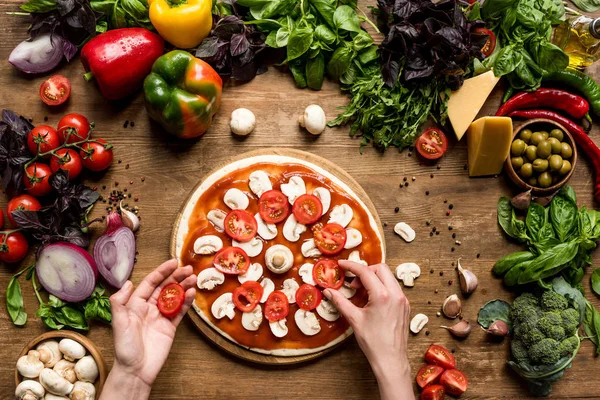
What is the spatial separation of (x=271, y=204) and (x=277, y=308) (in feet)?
2.02

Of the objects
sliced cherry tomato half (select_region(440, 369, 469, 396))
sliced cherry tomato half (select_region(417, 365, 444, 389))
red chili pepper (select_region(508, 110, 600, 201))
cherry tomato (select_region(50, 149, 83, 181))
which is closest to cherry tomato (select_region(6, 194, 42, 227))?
cherry tomato (select_region(50, 149, 83, 181))

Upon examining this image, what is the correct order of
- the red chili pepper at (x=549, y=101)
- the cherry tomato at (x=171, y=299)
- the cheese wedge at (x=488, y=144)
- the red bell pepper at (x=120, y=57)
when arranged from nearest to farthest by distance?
the cherry tomato at (x=171, y=299), the red bell pepper at (x=120, y=57), the cheese wedge at (x=488, y=144), the red chili pepper at (x=549, y=101)

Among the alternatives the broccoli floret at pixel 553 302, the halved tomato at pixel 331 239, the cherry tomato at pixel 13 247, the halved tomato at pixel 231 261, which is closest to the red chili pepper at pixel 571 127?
the broccoli floret at pixel 553 302

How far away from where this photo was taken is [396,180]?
3512 millimetres

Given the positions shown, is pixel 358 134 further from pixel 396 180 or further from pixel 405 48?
pixel 405 48

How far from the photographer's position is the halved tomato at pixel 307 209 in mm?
3236

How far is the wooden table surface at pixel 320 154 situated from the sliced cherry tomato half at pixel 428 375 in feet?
0.21

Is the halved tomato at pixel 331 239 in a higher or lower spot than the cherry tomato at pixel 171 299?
higher

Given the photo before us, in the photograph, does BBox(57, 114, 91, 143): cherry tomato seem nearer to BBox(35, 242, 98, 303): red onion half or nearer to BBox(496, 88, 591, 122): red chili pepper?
BBox(35, 242, 98, 303): red onion half

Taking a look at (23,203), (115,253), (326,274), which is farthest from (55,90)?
(326,274)

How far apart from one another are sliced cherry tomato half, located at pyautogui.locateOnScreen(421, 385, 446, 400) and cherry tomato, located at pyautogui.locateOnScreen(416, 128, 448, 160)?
1.43m

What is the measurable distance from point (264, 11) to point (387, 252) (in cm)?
168

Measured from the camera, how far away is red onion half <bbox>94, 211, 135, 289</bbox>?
127 inches

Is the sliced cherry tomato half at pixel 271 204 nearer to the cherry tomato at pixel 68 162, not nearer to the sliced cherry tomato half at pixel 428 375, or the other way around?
the cherry tomato at pixel 68 162
